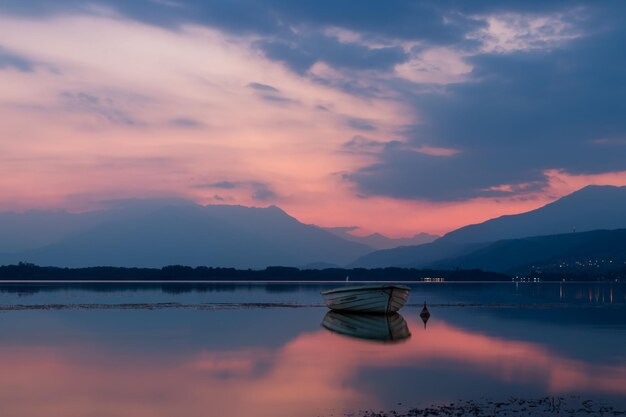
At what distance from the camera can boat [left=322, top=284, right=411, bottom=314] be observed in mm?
45375

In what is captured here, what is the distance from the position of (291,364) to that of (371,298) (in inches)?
817

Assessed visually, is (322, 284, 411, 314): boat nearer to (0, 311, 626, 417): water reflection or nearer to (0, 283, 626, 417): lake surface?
(0, 283, 626, 417): lake surface

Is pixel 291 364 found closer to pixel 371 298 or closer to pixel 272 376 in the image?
pixel 272 376

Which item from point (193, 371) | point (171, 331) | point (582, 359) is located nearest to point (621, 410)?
point (582, 359)

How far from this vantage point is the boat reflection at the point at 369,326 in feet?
113

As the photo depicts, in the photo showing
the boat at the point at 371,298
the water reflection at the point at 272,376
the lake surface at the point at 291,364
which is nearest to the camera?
the water reflection at the point at 272,376

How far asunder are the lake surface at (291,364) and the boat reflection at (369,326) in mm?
110

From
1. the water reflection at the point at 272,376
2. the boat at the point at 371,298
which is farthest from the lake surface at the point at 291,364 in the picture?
the boat at the point at 371,298

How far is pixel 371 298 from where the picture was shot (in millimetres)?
45812

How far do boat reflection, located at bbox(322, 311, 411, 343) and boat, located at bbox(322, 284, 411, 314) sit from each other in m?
0.51

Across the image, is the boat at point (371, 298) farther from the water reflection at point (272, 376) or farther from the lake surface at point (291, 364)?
the water reflection at point (272, 376)

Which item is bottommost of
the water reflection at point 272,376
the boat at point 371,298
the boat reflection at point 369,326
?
the water reflection at point 272,376

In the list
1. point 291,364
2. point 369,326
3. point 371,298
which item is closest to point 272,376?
point 291,364

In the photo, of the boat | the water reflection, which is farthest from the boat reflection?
the water reflection
